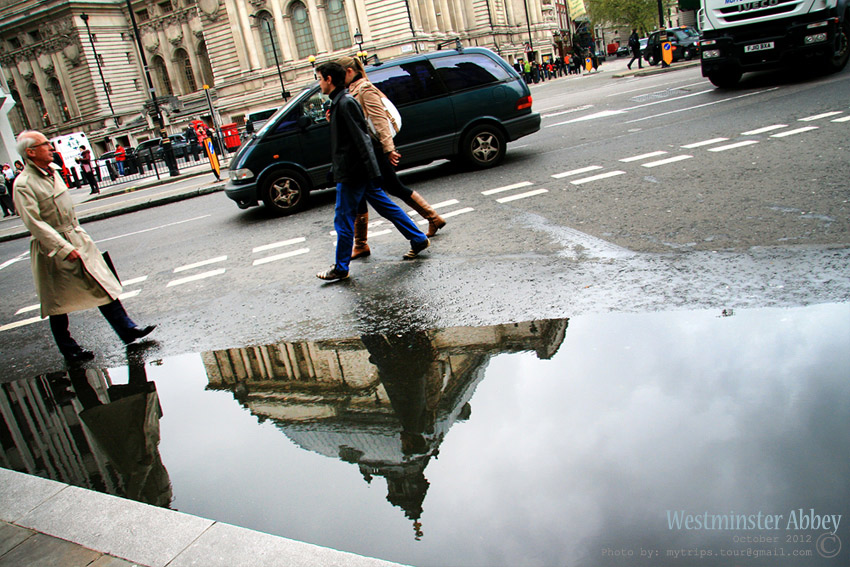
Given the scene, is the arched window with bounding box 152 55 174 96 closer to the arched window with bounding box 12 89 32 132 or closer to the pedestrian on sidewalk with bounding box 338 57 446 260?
the arched window with bounding box 12 89 32 132

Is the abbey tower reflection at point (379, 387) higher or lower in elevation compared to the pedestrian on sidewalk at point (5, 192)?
lower

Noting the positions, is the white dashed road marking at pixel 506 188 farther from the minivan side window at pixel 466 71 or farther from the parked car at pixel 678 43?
the parked car at pixel 678 43

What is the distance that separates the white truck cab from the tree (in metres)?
59.3

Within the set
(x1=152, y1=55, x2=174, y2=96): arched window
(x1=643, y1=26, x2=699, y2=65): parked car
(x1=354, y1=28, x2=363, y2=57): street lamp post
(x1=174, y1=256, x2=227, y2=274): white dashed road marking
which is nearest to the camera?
(x1=174, y1=256, x2=227, y2=274): white dashed road marking

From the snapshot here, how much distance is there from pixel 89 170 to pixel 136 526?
23.2 m

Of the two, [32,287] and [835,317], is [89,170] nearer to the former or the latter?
[32,287]

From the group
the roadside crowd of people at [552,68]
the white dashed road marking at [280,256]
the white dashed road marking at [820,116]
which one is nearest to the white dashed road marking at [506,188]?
the white dashed road marking at [280,256]

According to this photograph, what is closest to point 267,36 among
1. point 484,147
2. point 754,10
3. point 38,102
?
point 38,102

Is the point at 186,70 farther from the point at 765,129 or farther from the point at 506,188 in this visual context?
the point at 765,129

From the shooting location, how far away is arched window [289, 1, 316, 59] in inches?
2096

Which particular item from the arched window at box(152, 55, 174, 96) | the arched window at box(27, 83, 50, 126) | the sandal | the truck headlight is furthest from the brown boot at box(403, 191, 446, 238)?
the arched window at box(27, 83, 50, 126)

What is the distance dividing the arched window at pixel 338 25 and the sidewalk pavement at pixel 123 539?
5442cm

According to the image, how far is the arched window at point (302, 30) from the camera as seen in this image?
5325 cm

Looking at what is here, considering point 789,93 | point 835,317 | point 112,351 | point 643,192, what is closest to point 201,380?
point 112,351
